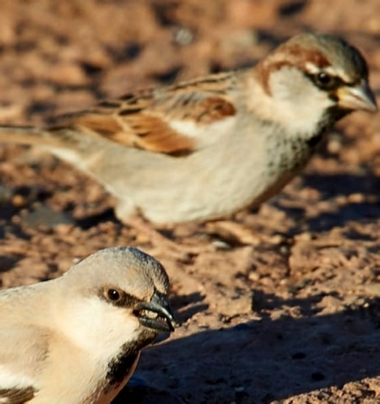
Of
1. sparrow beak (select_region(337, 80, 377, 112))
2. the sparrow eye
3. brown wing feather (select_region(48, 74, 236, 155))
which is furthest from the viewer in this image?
brown wing feather (select_region(48, 74, 236, 155))

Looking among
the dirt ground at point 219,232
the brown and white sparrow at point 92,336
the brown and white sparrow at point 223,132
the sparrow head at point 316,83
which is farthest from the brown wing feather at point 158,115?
the brown and white sparrow at point 92,336

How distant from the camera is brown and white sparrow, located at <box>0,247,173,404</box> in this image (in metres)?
4.88

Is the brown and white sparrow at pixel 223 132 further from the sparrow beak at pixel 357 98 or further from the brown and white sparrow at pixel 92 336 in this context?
the brown and white sparrow at pixel 92 336

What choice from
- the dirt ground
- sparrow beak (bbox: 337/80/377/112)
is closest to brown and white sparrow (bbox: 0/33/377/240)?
sparrow beak (bbox: 337/80/377/112)

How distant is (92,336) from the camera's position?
4.90m

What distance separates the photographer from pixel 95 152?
8086mm

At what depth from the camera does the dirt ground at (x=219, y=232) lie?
588cm

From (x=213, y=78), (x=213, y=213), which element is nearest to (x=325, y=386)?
(x=213, y=213)

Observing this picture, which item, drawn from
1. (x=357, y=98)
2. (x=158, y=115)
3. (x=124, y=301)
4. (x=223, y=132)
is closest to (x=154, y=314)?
(x=124, y=301)

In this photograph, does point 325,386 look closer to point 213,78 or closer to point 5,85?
point 213,78

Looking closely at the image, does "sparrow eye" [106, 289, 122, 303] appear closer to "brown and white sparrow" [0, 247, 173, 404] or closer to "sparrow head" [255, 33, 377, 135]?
"brown and white sparrow" [0, 247, 173, 404]

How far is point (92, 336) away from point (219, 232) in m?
3.32

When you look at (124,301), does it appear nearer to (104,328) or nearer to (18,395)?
(104,328)

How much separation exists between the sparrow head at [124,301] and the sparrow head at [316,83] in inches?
114
